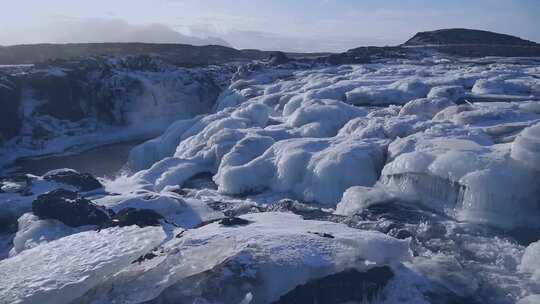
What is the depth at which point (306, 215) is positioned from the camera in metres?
11.4

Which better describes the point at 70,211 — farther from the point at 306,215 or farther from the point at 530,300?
the point at 530,300

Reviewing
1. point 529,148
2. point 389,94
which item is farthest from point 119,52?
point 529,148

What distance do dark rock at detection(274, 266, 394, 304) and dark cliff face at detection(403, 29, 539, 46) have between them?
53.6 metres

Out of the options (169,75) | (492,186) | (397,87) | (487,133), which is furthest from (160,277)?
(169,75)

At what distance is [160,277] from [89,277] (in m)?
0.97

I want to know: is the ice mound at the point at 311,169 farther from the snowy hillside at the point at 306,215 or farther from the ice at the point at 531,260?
the ice at the point at 531,260

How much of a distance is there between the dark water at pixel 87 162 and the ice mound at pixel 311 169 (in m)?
6.73

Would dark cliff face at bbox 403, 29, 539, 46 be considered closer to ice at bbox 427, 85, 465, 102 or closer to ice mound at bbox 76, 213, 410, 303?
ice at bbox 427, 85, 465, 102

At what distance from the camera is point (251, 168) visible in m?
13.9

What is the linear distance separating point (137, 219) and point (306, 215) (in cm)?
363

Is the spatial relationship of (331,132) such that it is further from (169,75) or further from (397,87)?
(169,75)

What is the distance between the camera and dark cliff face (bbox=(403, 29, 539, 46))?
5775 cm

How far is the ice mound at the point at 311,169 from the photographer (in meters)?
12.4

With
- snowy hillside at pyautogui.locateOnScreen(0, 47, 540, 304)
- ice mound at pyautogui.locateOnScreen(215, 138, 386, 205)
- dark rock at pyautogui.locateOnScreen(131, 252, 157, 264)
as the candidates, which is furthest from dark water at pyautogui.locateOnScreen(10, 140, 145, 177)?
dark rock at pyautogui.locateOnScreen(131, 252, 157, 264)
